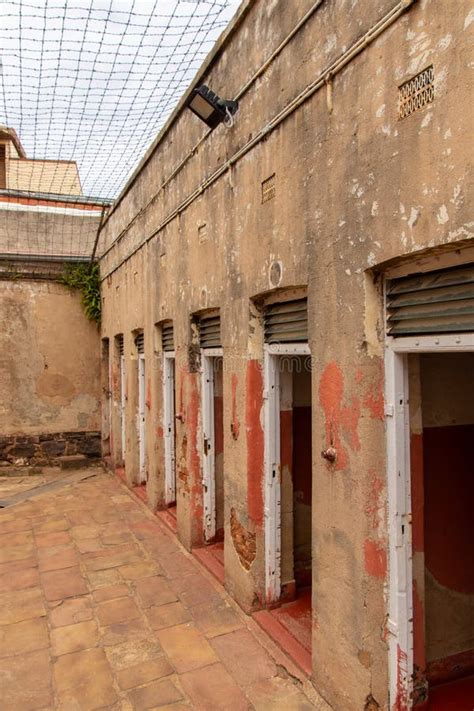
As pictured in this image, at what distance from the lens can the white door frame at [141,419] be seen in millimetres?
8500

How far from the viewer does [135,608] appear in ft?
15.1

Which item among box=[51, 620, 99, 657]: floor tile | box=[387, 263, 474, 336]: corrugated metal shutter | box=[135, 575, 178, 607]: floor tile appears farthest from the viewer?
box=[135, 575, 178, 607]: floor tile

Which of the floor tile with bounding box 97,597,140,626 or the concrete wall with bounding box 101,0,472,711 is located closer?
the concrete wall with bounding box 101,0,472,711

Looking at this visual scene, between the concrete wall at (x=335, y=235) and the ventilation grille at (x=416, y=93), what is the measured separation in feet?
0.12

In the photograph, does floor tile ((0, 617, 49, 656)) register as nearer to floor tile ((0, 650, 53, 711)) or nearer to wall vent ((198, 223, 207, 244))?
floor tile ((0, 650, 53, 711))

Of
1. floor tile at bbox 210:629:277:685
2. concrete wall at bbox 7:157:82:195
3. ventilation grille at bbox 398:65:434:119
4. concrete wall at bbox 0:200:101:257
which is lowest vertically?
floor tile at bbox 210:629:277:685

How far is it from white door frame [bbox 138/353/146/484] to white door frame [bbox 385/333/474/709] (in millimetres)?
6153

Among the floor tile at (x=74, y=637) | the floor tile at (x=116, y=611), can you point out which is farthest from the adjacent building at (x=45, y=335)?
the floor tile at (x=74, y=637)

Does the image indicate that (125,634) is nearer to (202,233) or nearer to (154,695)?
(154,695)

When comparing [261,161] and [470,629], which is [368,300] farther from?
[470,629]

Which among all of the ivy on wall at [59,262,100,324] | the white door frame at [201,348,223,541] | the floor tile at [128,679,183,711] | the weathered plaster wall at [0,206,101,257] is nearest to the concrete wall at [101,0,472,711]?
the white door frame at [201,348,223,541]

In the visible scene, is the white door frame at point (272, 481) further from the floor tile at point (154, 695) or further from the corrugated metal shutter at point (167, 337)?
the corrugated metal shutter at point (167, 337)

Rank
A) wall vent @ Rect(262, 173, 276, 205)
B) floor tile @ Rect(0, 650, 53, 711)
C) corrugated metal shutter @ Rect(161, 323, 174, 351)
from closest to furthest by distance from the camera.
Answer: floor tile @ Rect(0, 650, 53, 711), wall vent @ Rect(262, 173, 276, 205), corrugated metal shutter @ Rect(161, 323, 174, 351)

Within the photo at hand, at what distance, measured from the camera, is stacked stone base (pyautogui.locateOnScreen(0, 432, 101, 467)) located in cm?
1060
